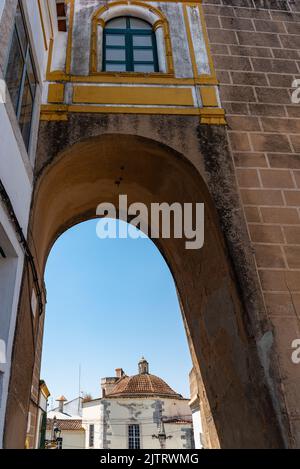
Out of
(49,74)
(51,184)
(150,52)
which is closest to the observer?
(51,184)

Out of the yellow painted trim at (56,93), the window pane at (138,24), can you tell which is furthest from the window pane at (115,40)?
the yellow painted trim at (56,93)

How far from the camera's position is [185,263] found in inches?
273

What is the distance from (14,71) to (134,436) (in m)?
31.7

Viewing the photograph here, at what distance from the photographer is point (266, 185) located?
5895 millimetres

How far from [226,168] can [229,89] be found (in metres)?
1.78

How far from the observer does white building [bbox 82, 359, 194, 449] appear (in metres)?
30.9

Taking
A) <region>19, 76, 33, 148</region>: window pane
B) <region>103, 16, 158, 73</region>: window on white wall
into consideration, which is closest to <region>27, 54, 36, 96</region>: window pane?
<region>19, 76, 33, 148</region>: window pane

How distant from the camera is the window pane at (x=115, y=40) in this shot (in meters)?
7.55

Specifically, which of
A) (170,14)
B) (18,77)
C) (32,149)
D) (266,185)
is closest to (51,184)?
(32,149)

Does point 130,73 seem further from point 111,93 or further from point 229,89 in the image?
point 229,89

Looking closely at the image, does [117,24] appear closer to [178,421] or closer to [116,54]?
[116,54]

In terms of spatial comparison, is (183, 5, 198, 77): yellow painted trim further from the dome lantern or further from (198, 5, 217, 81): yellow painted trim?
the dome lantern

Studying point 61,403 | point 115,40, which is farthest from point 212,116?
point 61,403

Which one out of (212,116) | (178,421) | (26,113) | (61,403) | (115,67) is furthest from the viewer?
(61,403)
